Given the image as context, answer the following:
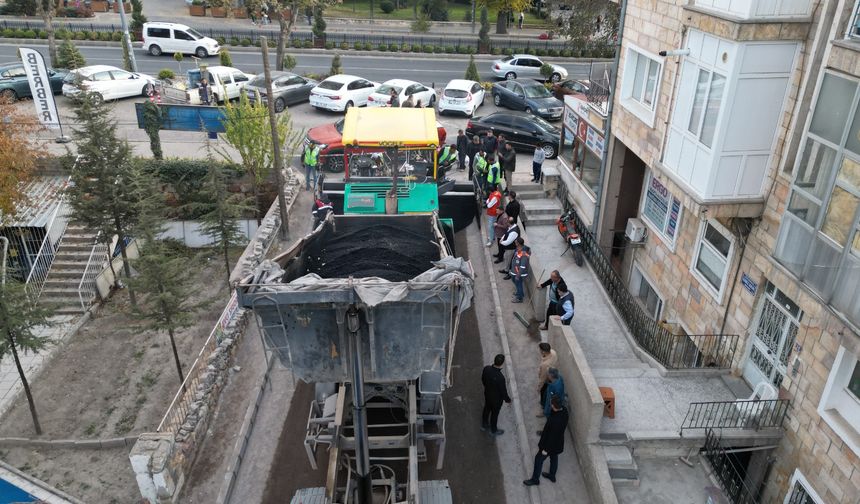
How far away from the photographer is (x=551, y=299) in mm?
12227

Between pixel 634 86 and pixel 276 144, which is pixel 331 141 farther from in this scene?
pixel 634 86

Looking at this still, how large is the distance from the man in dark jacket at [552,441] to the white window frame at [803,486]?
3139 mm

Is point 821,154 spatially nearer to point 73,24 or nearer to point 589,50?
point 589,50

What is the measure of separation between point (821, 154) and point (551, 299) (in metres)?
5.27

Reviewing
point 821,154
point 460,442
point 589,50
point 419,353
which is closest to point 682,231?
point 821,154

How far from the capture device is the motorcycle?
1488cm

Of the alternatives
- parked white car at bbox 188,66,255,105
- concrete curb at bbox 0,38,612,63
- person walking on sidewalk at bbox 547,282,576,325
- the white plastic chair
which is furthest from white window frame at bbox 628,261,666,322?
concrete curb at bbox 0,38,612,63

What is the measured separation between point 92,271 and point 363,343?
1221 centimetres

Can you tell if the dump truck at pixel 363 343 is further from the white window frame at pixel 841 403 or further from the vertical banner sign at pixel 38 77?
the vertical banner sign at pixel 38 77

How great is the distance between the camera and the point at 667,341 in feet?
38.5

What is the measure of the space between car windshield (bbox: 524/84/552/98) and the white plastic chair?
19334mm

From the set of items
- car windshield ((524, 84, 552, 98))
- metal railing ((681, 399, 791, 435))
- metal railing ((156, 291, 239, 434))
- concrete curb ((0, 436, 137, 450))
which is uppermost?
car windshield ((524, 84, 552, 98))

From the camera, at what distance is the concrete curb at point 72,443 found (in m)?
11.4

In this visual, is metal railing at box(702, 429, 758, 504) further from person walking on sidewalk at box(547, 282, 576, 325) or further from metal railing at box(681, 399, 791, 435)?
person walking on sidewalk at box(547, 282, 576, 325)
